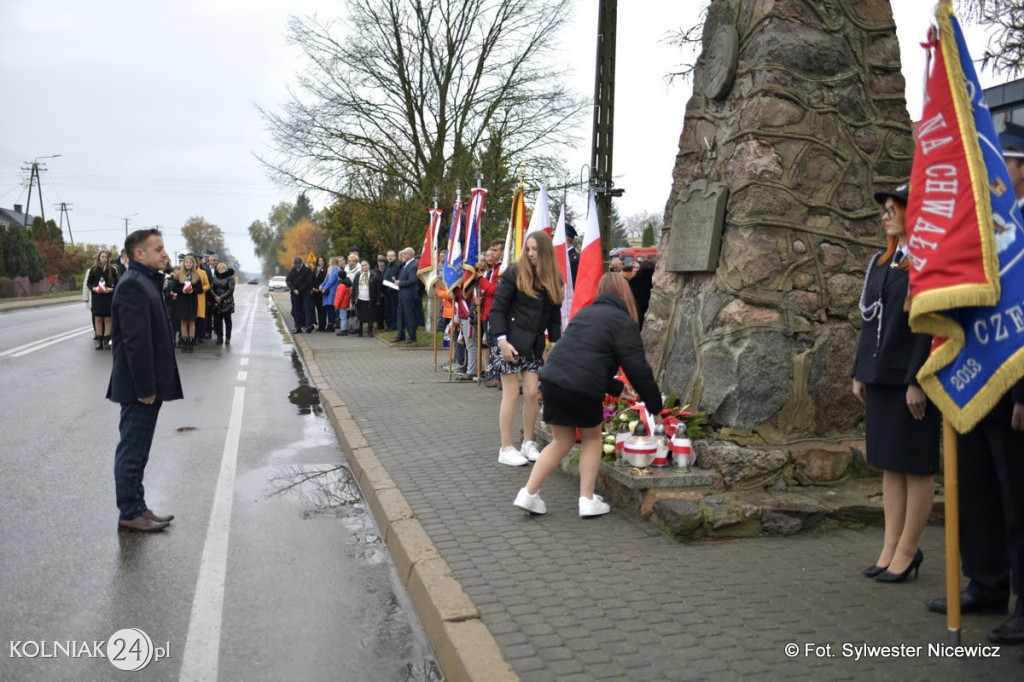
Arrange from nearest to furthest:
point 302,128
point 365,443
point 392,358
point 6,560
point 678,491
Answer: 1. point 6,560
2. point 678,491
3. point 365,443
4. point 392,358
5. point 302,128

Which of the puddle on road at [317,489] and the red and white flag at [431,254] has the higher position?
the red and white flag at [431,254]

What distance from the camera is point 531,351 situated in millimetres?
7465

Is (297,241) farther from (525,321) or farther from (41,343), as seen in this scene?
(525,321)

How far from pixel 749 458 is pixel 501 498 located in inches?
69.4

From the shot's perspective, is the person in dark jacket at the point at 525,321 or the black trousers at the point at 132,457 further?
the person in dark jacket at the point at 525,321

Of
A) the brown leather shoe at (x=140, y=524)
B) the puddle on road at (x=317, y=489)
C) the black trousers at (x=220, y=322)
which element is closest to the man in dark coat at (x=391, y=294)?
the black trousers at (x=220, y=322)

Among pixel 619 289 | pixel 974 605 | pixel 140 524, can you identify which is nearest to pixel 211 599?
pixel 140 524

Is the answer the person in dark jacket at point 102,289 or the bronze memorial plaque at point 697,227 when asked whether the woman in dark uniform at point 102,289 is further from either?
the bronze memorial plaque at point 697,227

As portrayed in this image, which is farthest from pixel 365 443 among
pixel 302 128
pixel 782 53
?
pixel 302 128

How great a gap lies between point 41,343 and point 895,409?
1824 centimetres

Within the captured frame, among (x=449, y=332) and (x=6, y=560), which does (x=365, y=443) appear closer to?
(x=6, y=560)

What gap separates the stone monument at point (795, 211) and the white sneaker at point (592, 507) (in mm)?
1036

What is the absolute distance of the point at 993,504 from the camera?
13.5 feet

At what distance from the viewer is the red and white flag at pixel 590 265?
8.48m
